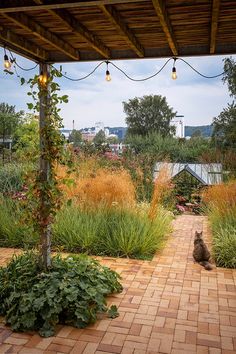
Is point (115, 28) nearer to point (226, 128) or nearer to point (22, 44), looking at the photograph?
point (22, 44)

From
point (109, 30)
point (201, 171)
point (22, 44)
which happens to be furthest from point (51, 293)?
point (201, 171)

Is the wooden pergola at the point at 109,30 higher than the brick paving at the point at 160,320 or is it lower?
higher

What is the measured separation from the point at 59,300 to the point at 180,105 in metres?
21.0

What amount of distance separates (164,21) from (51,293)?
2.24 meters

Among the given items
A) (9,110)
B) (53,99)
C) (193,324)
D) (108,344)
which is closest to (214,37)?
(53,99)

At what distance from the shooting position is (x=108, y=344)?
2.53 meters

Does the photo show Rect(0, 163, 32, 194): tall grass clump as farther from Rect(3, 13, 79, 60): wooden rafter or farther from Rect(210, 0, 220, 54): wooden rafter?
Rect(210, 0, 220, 54): wooden rafter

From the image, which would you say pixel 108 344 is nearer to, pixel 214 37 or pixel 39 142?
pixel 39 142

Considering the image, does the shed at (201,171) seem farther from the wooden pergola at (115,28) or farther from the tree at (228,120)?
the tree at (228,120)

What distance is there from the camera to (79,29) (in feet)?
9.32

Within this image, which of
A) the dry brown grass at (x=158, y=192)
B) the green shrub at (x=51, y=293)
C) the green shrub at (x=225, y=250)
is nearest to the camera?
the green shrub at (x=51, y=293)

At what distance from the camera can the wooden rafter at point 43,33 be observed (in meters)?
2.62

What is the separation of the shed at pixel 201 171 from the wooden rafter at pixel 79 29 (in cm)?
354

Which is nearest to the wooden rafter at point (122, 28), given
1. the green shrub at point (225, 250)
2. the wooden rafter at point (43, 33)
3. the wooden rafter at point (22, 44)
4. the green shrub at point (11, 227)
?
the wooden rafter at point (43, 33)
